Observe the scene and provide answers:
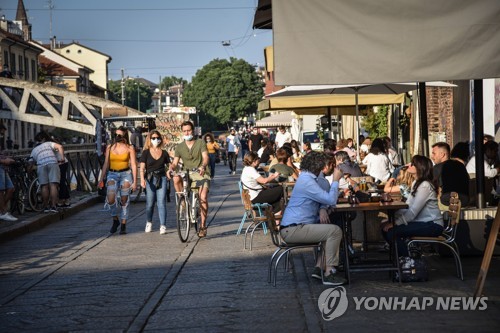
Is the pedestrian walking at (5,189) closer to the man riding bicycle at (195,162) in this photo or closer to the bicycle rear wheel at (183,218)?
the man riding bicycle at (195,162)

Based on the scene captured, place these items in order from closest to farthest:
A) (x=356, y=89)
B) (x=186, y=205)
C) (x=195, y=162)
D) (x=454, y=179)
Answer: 1. (x=454, y=179)
2. (x=186, y=205)
3. (x=195, y=162)
4. (x=356, y=89)

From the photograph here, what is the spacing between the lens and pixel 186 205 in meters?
15.7

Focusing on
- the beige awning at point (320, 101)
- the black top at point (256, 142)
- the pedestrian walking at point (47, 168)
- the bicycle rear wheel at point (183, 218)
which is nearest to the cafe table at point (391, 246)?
the bicycle rear wheel at point (183, 218)

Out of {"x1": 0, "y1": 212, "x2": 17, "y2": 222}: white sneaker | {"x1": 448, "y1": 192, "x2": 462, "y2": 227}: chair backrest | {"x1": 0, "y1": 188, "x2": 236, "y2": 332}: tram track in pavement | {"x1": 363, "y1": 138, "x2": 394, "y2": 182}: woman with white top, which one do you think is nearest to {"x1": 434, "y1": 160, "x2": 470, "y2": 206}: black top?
{"x1": 448, "y1": 192, "x2": 462, "y2": 227}: chair backrest

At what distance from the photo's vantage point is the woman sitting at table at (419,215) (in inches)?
414

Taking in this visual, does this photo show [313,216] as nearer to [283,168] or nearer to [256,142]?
[283,168]

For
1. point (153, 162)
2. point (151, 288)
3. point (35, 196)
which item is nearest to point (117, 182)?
point (153, 162)

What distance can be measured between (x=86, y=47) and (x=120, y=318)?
451ft

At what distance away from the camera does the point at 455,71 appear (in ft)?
31.0

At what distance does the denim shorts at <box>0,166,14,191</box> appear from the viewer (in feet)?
60.5

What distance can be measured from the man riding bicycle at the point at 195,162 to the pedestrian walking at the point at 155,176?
355 mm

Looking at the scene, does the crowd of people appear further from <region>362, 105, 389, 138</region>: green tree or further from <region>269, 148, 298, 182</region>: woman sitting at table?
<region>362, 105, 389, 138</region>: green tree

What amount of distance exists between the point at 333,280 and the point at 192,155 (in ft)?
22.1

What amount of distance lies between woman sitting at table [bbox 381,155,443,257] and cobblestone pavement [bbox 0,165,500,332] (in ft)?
1.64
